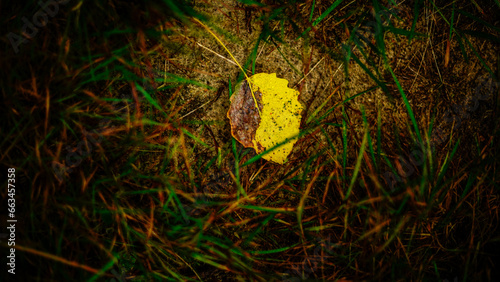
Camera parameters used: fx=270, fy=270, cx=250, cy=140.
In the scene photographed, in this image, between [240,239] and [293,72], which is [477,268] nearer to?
[240,239]

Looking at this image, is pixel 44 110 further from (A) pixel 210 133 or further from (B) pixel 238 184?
(B) pixel 238 184

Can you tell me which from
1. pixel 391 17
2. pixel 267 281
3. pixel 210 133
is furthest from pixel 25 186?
A: pixel 391 17

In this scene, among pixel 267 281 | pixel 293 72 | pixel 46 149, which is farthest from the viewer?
pixel 293 72

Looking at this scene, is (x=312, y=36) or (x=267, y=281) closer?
(x=267, y=281)

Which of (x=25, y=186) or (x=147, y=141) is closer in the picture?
(x=25, y=186)

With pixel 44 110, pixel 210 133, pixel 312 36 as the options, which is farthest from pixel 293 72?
pixel 44 110

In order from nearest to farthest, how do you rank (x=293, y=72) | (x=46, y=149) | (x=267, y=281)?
(x=46, y=149), (x=267, y=281), (x=293, y=72)

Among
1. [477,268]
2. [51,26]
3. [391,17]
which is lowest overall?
[477,268]

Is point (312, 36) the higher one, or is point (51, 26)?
point (51, 26)

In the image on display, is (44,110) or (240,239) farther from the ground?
(44,110)
